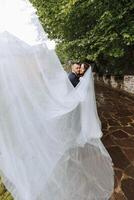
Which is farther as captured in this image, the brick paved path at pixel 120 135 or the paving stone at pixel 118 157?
the paving stone at pixel 118 157

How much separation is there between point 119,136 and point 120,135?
0.08 metres

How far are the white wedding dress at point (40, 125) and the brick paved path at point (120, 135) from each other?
73 centimetres

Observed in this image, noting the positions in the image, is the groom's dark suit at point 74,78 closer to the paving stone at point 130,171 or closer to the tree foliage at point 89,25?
the paving stone at point 130,171

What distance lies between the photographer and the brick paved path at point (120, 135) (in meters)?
4.62

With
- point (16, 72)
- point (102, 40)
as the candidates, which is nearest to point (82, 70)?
point (16, 72)

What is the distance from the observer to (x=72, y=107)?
3.75 m

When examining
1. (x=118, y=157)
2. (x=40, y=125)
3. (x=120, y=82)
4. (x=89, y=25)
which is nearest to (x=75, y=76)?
(x=40, y=125)

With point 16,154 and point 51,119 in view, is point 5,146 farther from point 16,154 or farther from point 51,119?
point 51,119

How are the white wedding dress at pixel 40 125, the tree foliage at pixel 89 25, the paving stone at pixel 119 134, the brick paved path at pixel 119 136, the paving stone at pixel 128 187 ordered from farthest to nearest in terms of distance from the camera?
the tree foliage at pixel 89 25
the paving stone at pixel 119 134
the brick paved path at pixel 119 136
the paving stone at pixel 128 187
the white wedding dress at pixel 40 125

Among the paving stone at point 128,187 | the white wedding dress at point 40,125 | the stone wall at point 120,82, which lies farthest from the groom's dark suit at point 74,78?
the stone wall at point 120,82

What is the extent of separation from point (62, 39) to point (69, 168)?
26.8ft

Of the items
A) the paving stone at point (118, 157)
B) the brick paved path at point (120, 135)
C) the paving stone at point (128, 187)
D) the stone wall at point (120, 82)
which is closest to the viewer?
the paving stone at point (128, 187)

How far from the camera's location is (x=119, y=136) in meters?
→ 6.98

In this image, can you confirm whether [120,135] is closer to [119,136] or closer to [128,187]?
[119,136]
